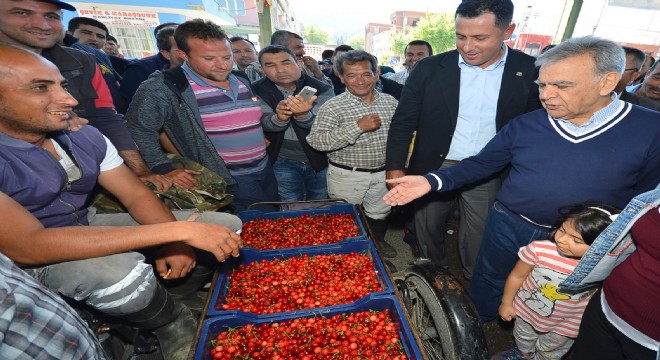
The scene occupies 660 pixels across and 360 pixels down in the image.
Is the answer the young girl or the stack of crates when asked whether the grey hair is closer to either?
the young girl

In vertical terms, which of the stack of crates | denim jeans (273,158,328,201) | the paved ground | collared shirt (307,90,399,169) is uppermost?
collared shirt (307,90,399,169)

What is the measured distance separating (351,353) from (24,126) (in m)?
2.56

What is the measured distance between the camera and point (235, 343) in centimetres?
198

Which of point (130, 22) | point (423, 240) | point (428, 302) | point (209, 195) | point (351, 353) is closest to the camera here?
point (351, 353)

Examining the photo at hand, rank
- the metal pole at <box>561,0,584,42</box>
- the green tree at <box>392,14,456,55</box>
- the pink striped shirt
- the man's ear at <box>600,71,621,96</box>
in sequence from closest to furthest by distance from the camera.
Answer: the man's ear at <box>600,71,621,96</box>, the pink striped shirt, the metal pole at <box>561,0,584,42</box>, the green tree at <box>392,14,456,55</box>

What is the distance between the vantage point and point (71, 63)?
2795 mm

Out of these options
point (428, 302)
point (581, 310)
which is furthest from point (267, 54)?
point (581, 310)

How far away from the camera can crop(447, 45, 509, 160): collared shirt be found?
2934mm

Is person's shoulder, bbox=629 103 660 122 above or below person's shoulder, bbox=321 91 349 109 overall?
above

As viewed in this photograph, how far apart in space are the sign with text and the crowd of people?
21.0 metres

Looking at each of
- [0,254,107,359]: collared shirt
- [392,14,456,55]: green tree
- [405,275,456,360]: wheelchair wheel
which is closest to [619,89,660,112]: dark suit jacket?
[405,275,456,360]: wheelchair wheel

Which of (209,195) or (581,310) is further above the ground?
(209,195)

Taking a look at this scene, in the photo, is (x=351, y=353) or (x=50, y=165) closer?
(x=50, y=165)

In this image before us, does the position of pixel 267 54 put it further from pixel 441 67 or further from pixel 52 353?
pixel 52 353
